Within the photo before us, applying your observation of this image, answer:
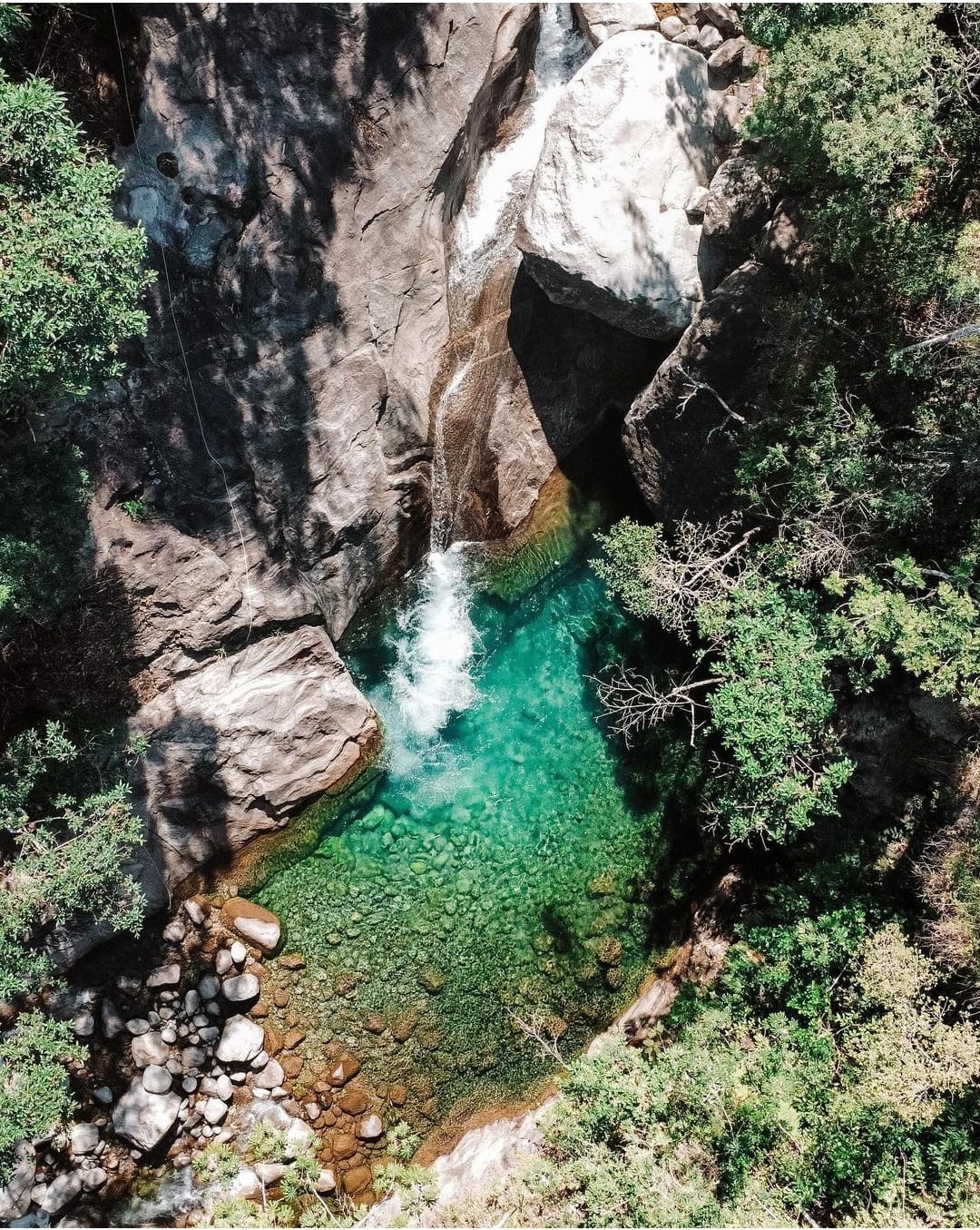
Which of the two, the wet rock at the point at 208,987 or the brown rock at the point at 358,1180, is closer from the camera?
the brown rock at the point at 358,1180

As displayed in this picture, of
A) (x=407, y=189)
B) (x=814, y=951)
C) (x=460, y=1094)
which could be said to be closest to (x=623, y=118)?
(x=407, y=189)

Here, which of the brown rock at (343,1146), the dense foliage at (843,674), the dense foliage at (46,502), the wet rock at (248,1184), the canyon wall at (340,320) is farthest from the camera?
the brown rock at (343,1146)

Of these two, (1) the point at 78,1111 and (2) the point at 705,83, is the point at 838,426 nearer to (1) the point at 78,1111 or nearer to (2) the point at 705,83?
(2) the point at 705,83

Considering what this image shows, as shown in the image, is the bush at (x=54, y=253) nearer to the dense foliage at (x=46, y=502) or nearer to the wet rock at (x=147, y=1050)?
the dense foliage at (x=46, y=502)

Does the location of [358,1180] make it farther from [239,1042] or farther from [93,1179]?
[93,1179]

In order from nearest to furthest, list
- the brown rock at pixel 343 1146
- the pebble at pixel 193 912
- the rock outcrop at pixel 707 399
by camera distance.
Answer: the rock outcrop at pixel 707 399 → the brown rock at pixel 343 1146 → the pebble at pixel 193 912

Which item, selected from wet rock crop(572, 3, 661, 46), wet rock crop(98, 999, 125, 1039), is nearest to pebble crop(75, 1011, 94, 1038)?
wet rock crop(98, 999, 125, 1039)

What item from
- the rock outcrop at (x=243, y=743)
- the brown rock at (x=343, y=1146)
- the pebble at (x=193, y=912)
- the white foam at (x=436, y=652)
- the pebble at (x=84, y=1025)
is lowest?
the brown rock at (x=343, y=1146)

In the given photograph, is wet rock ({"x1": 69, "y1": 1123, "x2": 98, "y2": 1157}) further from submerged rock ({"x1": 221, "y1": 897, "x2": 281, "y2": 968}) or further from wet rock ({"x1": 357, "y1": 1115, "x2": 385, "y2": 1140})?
wet rock ({"x1": 357, "y1": 1115, "x2": 385, "y2": 1140})

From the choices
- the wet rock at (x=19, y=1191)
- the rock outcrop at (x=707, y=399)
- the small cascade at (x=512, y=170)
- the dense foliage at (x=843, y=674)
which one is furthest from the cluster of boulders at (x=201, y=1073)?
the small cascade at (x=512, y=170)
